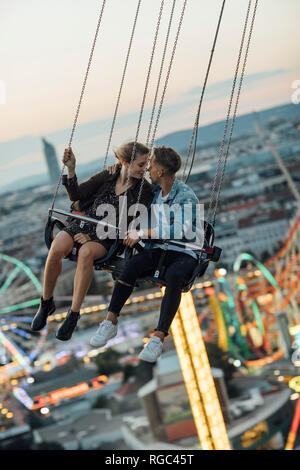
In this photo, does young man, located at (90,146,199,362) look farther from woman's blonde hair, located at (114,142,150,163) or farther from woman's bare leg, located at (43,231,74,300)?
woman's bare leg, located at (43,231,74,300)

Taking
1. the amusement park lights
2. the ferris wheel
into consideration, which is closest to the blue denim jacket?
the amusement park lights

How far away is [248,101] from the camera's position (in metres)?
55.2

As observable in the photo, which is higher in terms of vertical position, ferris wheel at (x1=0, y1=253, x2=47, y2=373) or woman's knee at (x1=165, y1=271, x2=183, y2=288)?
woman's knee at (x1=165, y1=271, x2=183, y2=288)

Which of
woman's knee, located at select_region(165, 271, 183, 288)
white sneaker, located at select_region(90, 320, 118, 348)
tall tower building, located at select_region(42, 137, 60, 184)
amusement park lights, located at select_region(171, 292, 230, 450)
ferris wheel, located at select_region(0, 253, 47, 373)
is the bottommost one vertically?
ferris wheel, located at select_region(0, 253, 47, 373)

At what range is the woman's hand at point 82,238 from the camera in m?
5.12

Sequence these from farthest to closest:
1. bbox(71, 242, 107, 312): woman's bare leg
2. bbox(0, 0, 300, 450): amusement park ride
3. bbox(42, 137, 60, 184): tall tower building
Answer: bbox(42, 137, 60, 184): tall tower building → bbox(0, 0, 300, 450): amusement park ride → bbox(71, 242, 107, 312): woman's bare leg

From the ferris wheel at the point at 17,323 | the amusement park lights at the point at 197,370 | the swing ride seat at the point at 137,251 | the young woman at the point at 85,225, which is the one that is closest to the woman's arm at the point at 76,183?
the young woman at the point at 85,225

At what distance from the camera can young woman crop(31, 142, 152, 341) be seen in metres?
5.00

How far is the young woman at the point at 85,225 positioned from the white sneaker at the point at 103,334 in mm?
214

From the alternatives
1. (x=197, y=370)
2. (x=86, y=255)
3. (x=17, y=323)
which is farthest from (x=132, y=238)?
(x=17, y=323)

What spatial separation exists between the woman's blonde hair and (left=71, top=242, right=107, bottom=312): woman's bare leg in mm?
479

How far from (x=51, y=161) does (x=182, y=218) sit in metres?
46.3

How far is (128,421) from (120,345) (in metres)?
9.53
